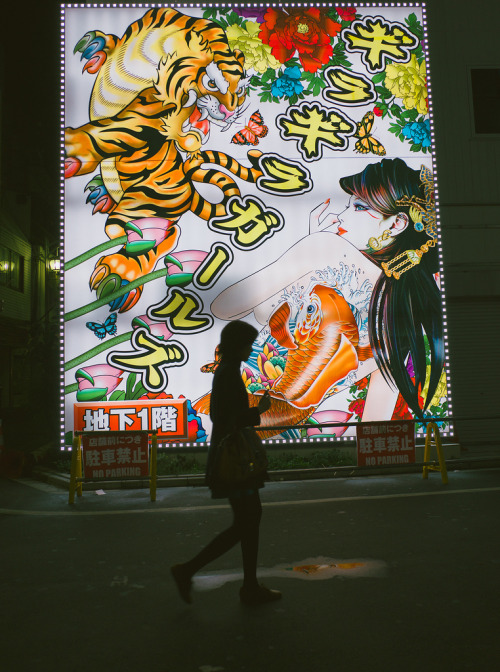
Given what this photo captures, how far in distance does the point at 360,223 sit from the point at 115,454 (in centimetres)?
682

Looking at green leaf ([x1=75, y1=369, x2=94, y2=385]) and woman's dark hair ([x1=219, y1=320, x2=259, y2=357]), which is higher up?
green leaf ([x1=75, y1=369, x2=94, y2=385])

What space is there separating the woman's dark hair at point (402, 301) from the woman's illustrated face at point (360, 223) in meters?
0.13

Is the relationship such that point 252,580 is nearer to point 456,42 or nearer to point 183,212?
point 183,212

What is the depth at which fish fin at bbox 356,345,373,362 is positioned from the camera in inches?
467

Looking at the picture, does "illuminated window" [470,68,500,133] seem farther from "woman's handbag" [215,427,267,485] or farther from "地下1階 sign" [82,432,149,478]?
"woman's handbag" [215,427,267,485]

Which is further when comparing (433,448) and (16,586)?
(433,448)

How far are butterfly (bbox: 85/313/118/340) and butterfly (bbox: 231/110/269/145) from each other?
14.6ft

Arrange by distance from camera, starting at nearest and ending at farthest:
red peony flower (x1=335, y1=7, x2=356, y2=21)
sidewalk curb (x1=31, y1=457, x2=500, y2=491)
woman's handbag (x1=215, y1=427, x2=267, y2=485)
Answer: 1. woman's handbag (x1=215, y1=427, x2=267, y2=485)
2. sidewalk curb (x1=31, y1=457, x2=500, y2=491)
3. red peony flower (x1=335, y1=7, x2=356, y2=21)

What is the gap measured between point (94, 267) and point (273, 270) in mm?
3531

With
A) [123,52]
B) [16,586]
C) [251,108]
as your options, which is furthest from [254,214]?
[16,586]

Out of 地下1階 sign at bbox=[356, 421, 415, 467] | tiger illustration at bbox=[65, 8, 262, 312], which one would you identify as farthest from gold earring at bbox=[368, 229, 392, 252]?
地下1階 sign at bbox=[356, 421, 415, 467]

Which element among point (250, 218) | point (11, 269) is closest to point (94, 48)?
point (250, 218)

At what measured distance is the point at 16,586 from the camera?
4664 mm

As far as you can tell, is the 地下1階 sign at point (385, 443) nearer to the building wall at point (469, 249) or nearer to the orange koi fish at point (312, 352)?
the orange koi fish at point (312, 352)
